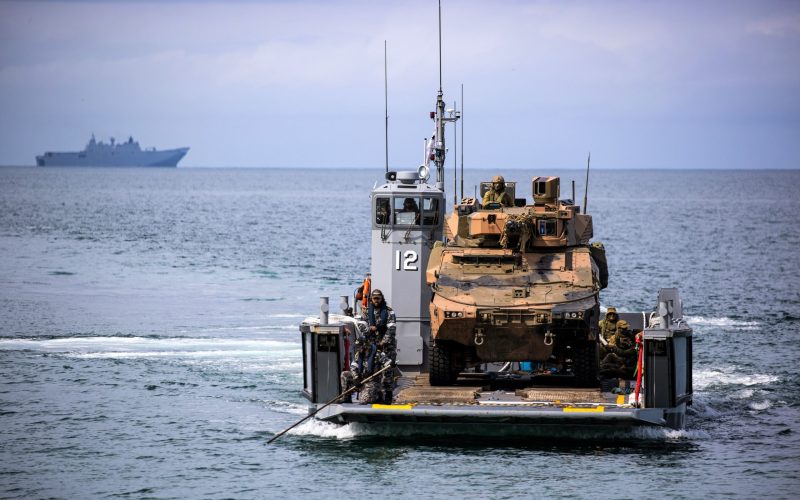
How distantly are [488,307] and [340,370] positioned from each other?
273 cm

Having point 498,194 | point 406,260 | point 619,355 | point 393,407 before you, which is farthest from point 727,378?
point 393,407

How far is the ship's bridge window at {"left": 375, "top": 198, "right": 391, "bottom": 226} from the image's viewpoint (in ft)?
82.0

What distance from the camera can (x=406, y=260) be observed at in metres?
24.8

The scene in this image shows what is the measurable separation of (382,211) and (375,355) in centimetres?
390

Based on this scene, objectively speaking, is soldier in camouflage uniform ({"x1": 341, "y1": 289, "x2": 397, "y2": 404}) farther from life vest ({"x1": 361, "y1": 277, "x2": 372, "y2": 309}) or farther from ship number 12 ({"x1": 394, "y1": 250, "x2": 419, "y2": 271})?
ship number 12 ({"x1": 394, "y1": 250, "x2": 419, "y2": 271})

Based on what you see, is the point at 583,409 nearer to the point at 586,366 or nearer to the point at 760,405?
the point at 586,366

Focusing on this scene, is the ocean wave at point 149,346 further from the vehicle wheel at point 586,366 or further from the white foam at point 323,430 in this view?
the vehicle wheel at point 586,366

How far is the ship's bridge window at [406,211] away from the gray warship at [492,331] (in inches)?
0.8

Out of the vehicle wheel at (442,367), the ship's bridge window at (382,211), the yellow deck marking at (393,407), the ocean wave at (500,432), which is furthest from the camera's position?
the ship's bridge window at (382,211)

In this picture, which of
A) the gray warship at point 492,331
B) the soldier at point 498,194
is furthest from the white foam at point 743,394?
the soldier at point 498,194

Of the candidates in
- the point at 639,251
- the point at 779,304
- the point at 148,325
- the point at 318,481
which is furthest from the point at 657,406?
the point at 639,251

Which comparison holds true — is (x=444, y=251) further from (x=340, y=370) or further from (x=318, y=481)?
(x=318, y=481)

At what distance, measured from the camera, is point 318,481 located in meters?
20.4

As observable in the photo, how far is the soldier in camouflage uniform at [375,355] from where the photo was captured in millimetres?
21531
